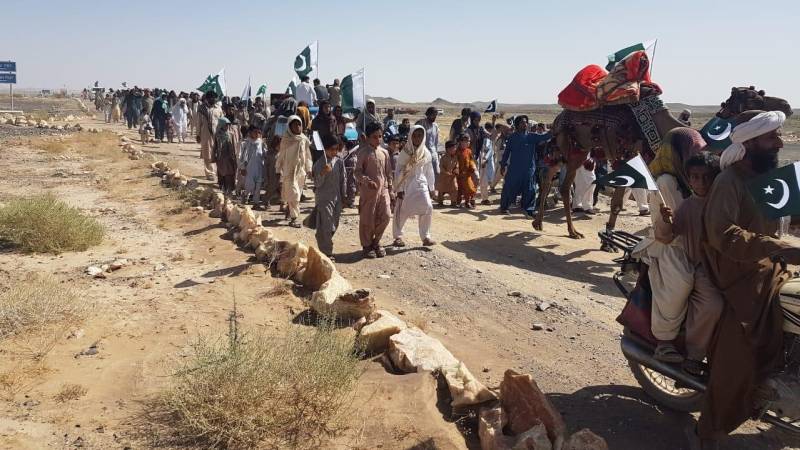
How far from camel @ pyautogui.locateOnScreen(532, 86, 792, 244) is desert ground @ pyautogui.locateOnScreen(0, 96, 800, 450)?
1.01 meters

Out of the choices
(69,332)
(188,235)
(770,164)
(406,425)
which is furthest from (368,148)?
(770,164)

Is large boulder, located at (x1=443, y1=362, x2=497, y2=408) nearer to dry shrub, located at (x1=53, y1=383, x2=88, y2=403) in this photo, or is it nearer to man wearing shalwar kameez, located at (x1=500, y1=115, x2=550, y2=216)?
dry shrub, located at (x1=53, y1=383, x2=88, y2=403)

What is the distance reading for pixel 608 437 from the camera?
11.7 ft

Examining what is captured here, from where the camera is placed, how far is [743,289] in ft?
9.94

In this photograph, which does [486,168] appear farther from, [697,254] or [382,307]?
[697,254]

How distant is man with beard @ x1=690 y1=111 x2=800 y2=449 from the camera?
298 cm

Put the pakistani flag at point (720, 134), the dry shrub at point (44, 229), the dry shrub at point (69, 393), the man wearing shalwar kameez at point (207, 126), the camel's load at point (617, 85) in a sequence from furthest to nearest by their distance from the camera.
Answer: the man wearing shalwar kameez at point (207, 126), the camel's load at point (617, 85), the dry shrub at point (44, 229), the pakistani flag at point (720, 134), the dry shrub at point (69, 393)

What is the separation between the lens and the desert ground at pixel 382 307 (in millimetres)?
3551

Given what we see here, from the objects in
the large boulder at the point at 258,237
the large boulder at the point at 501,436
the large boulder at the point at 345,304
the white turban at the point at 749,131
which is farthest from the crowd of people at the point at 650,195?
the large boulder at the point at 345,304

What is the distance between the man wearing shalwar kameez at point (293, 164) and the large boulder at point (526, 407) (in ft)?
19.4

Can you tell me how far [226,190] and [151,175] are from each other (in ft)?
10.1

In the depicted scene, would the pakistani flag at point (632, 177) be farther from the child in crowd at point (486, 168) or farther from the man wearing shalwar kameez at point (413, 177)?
the child in crowd at point (486, 168)

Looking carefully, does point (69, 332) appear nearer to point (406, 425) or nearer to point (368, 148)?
point (406, 425)

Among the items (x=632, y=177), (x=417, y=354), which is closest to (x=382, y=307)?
(x=417, y=354)
